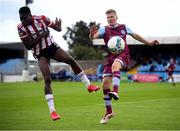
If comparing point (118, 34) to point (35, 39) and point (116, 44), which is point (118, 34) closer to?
point (116, 44)

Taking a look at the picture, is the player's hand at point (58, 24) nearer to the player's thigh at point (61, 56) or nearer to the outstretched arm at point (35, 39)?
the outstretched arm at point (35, 39)

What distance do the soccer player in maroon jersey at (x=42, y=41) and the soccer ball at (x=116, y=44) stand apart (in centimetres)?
96

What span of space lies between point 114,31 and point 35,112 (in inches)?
158

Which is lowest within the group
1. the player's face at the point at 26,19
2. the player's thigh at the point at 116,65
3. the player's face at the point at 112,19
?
the player's thigh at the point at 116,65

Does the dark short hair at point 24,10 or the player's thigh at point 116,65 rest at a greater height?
the dark short hair at point 24,10

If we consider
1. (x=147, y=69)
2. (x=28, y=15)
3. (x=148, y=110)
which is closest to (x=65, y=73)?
(x=147, y=69)

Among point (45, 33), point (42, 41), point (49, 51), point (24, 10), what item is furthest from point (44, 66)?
point (24, 10)

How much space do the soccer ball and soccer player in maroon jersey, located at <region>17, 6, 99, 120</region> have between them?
96 cm

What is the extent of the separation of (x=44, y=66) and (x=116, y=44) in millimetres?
1732

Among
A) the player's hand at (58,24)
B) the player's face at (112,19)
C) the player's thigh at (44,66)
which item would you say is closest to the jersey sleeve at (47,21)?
the player's hand at (58,24)

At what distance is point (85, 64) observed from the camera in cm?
6650

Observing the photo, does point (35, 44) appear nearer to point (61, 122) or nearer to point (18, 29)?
point (18, 29)

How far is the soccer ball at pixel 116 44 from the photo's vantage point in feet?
40.6

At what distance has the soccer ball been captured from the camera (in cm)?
1237
